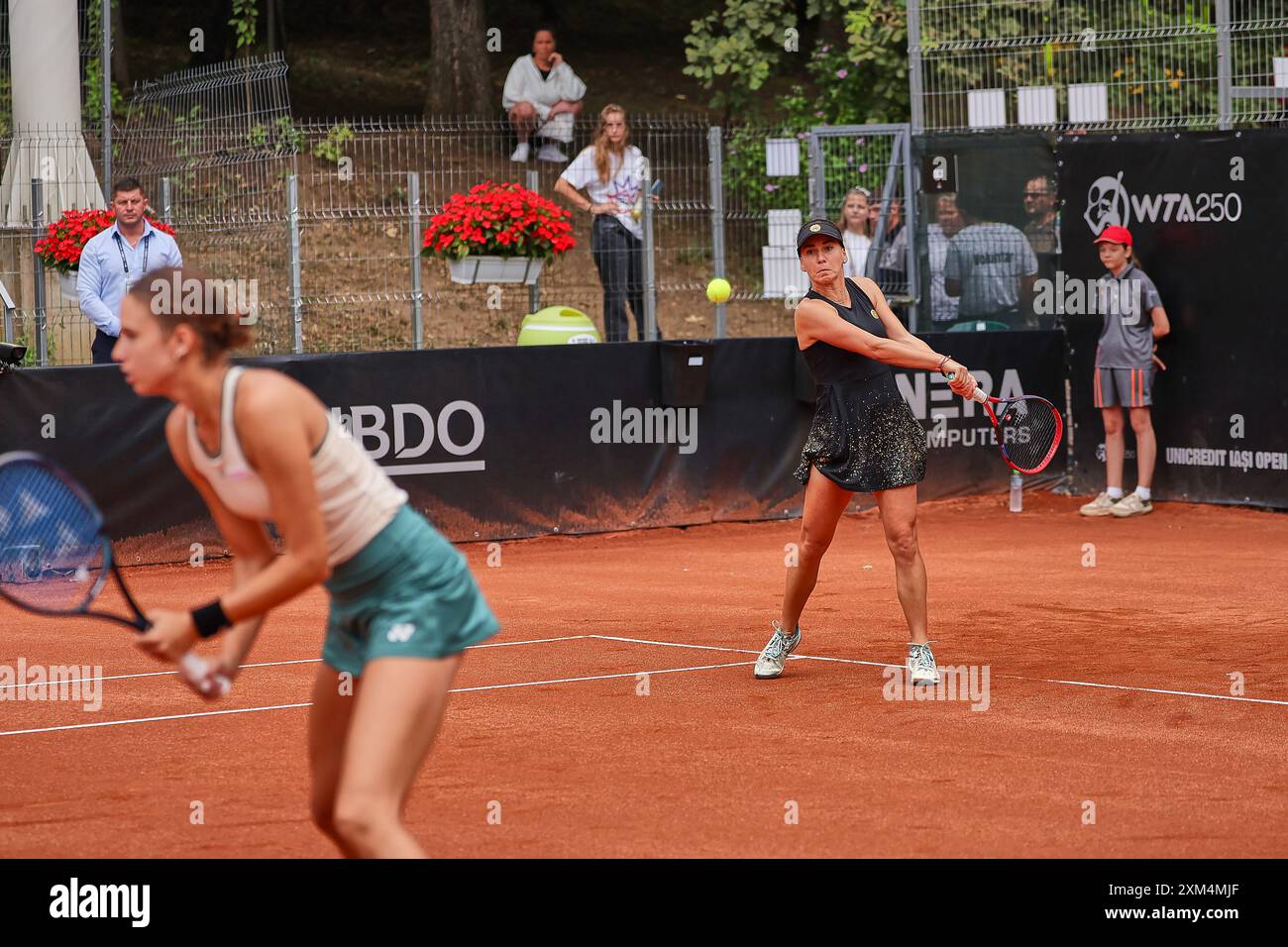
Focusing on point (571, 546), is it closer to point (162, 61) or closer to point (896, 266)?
point (896, 266)

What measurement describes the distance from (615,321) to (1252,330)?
5101 millimetres

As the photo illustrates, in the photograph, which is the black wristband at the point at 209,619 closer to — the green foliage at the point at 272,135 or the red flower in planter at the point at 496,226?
the red flower in planter at the point at 496,226

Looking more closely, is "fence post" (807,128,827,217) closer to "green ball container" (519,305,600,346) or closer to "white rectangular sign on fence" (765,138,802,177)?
"white rectangular sign on fence" (765,138,802,177)

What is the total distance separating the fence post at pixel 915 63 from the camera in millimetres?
16016

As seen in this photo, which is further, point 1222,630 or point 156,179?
point 156,179

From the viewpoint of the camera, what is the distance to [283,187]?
1517cm

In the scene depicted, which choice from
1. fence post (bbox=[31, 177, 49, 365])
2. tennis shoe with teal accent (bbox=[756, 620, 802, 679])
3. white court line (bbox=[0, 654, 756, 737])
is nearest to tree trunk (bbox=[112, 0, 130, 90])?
fence post (bbox=[31, 177, 49, 365])

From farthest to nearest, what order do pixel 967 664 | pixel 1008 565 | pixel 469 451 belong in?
pixel 469 451 < pixel 1008 565 < pixel 967 664

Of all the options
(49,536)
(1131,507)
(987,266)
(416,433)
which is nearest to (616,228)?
(416,433)

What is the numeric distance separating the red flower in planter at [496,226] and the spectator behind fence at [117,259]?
2253 millimetres

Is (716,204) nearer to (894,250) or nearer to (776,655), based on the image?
(894,250)

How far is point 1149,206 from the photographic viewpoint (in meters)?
14.9

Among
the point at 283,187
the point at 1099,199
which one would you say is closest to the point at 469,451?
the point at 283,187

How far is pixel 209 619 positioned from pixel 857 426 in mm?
4456
